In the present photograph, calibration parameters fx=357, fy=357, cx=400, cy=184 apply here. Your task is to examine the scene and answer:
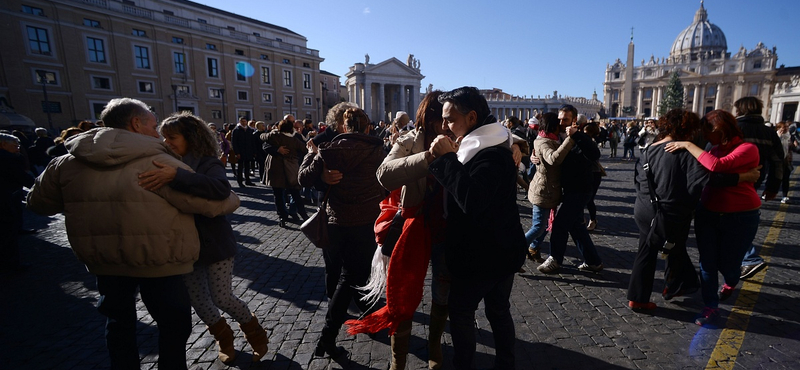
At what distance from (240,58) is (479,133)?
45485 millimetres

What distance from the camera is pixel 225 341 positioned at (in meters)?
2.79

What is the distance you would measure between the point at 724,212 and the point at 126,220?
14.9 feet

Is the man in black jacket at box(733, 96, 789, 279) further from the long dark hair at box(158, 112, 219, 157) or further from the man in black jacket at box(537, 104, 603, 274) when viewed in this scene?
the long dark hair at box(158, 112, 219, 157)

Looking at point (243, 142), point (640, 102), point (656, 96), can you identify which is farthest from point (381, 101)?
point (656, 96)

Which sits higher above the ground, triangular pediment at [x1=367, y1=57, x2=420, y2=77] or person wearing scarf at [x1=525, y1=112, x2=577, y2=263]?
triangular pediment at [x1=367, y1=57, x2=420, y2=77]

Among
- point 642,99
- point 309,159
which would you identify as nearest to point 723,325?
point 309,159

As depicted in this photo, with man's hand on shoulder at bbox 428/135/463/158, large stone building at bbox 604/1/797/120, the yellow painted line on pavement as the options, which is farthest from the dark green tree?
man's hand on shoulder at bbox 428/135/463/158

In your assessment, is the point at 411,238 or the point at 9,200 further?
the point at 9,200

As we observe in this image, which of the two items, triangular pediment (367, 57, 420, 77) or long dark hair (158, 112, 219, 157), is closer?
long dark hair (158, 112, 219, 157)

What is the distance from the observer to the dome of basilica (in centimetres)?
9562

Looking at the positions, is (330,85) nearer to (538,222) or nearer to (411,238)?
(538,222)

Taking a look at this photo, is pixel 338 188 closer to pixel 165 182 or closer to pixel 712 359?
pixel 165 182

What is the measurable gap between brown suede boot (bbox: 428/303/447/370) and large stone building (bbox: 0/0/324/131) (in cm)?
3336

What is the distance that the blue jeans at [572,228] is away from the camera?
4.21m
